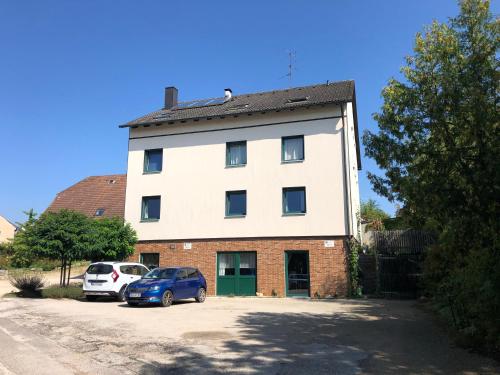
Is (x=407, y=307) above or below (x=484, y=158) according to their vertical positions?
below

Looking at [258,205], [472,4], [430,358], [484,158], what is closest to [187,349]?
[430,358]

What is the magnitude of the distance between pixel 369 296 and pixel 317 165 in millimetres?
6403

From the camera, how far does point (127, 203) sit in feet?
79.5

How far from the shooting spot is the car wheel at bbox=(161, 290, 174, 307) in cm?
1505

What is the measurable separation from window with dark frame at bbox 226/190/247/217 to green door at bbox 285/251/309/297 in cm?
321

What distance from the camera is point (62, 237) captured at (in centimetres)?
1889

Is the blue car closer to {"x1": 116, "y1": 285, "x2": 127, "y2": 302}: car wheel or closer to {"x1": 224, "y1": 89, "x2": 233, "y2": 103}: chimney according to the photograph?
{"x1": 116, "y1": 285, "x2": 127, "y2": 302}: car wheel

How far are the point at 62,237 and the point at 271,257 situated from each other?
9322mm

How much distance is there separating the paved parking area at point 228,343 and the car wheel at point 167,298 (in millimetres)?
1327

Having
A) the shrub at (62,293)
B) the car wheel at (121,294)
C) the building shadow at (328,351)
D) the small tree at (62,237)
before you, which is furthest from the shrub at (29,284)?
the building shadow at (328,351)

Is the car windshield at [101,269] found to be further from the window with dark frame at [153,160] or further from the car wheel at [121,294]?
the window with dark frame at [153,160]

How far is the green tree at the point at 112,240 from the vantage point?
20.4m

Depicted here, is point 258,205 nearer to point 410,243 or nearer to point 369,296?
point 369,296

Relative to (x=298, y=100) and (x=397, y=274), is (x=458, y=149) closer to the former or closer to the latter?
(x=397, y=274)
